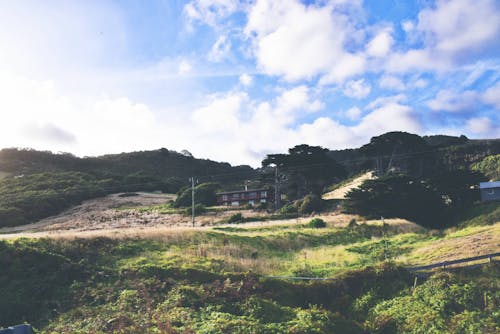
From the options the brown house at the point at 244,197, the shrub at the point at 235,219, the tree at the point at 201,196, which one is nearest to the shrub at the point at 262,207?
the brown house at the point at 244,197

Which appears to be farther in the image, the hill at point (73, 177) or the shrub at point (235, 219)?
the hill at point (73, 177)

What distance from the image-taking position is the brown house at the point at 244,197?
240 ft

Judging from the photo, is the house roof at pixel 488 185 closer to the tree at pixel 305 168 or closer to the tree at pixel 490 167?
the tree at pixel 490 167

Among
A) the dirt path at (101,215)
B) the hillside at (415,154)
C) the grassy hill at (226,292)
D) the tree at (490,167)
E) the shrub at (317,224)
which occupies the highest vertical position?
the hillside at (415,154)

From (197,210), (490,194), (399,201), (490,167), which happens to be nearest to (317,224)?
(399,201)

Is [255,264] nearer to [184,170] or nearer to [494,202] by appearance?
[494,202]

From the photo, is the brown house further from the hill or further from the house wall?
the house wall

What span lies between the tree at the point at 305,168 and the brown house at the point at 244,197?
8.35 m

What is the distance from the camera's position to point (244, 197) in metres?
73.7

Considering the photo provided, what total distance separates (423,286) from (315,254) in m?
9.99

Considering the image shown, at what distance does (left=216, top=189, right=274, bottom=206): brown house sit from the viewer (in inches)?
2884

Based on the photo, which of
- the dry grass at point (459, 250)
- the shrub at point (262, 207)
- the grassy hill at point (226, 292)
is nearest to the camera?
the grassy hill at point (226, 292)

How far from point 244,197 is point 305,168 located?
1451cm

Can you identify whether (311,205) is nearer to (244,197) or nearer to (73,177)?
(244,197)
